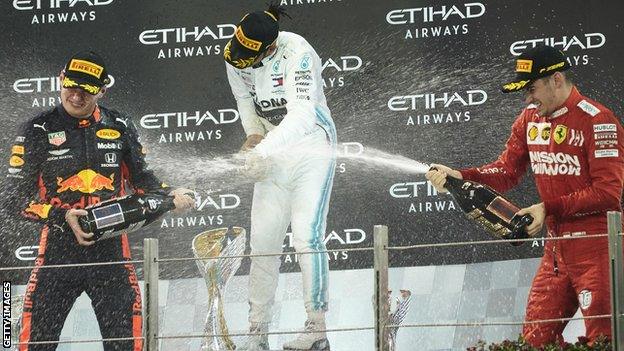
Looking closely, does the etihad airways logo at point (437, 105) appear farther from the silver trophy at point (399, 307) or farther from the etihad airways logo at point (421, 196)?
the silver trophy at point (399, 307)

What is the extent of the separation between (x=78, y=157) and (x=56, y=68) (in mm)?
1288

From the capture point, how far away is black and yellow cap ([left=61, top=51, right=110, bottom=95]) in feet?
21.6

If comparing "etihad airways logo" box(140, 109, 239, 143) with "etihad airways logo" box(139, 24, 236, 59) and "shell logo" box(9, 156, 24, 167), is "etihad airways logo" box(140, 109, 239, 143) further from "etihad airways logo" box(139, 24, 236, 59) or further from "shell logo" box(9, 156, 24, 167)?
"shell logo" box(9, 156, 24, 167)

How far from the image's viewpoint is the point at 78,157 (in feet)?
21.9

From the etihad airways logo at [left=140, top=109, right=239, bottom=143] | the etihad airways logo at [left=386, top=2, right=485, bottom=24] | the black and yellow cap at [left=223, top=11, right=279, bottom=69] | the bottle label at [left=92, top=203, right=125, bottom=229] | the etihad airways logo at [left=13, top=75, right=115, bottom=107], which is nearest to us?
the bottle label at [left=92, top=203, right=125, bottom=229]

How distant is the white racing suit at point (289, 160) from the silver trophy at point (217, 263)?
501 millimetres

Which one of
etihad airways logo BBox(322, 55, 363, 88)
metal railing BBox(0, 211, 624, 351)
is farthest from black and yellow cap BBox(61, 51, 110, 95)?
metal railing BBox(0, 211, 624, 351)

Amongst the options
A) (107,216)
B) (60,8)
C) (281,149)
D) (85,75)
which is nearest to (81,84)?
(85,75)

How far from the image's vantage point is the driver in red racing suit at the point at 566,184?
18.6 ft

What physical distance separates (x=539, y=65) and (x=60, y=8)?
3111 millimetres

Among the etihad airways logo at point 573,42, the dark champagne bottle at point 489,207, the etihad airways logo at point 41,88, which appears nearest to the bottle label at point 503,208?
the dark champagne bottle at point 489,207

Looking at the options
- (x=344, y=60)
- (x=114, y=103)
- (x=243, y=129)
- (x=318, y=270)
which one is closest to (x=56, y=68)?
(x=114, y=103)

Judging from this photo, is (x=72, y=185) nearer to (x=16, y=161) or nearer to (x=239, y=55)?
(x=16, y=161)

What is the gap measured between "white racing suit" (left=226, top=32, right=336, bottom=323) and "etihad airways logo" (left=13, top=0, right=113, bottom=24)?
3.93 feet
